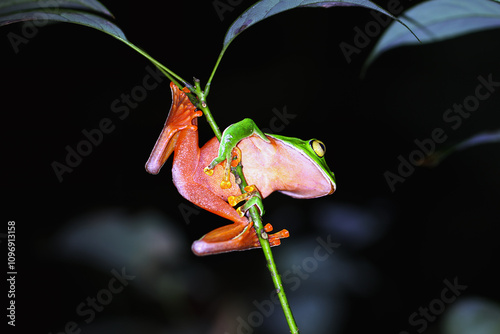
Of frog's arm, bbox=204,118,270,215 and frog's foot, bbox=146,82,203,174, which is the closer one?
frog's arm, bbox=204,118,270,215

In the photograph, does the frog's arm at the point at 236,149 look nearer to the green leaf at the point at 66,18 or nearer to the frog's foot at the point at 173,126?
the frog's foot at the point at 173,126

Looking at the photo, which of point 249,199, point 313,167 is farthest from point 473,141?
point 249,199

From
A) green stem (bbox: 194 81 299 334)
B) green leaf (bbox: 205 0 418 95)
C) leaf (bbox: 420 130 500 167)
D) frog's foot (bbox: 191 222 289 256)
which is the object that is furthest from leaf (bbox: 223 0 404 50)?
leaf (bbox: 420 130 500 167)

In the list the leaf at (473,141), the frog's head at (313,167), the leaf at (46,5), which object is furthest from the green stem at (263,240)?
the leaf at (473,141)

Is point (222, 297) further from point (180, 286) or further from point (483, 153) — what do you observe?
A: point (483, 153)

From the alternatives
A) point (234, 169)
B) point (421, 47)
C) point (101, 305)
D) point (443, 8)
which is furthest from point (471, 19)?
point (101, 305)

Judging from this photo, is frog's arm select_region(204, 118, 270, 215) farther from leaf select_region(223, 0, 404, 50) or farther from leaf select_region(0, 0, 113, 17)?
leaf select_region(0, 0, 113, 17)

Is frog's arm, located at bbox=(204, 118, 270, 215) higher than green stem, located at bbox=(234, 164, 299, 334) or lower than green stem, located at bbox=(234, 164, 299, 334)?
higher

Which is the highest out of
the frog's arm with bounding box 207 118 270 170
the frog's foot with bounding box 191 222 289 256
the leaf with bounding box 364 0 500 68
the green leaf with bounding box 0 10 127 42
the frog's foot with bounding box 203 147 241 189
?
the green leaf with bounding box 0 10 127 42
